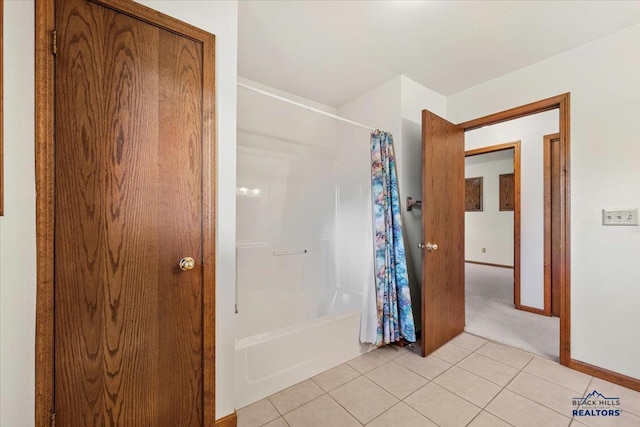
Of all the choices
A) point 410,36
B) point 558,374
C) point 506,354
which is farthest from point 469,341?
point 410,36

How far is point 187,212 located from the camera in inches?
48.1

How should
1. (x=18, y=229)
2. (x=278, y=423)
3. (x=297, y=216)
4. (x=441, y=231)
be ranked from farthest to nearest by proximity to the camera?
(x=297, y=216), (x=441, y=231), (x=278, y=423), (x=18, y=229)

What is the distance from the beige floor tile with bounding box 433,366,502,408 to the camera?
1.56 meters

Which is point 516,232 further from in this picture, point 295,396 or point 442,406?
point 295,396

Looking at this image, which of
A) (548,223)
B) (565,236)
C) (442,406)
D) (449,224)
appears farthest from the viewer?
(548,223)

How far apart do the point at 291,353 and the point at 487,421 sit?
113cm

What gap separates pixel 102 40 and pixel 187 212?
0.76 metres

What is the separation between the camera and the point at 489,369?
186 cm

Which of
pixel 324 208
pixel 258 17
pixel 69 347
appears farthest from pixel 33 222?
pixel 324 208

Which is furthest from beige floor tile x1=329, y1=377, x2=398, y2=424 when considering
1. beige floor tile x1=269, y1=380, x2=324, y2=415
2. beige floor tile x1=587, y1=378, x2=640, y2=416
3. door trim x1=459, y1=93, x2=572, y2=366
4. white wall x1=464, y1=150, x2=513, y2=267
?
white wall x1=464, y1=150, x2=513, y2=267

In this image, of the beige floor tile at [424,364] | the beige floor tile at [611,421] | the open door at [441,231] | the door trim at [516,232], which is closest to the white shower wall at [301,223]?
the beige floor tile at [424,364]

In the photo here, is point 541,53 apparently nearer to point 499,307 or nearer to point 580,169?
point 580,169

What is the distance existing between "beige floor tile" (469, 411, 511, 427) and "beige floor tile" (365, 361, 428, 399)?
35 cm

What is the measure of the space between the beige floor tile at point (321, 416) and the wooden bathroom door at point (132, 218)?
44cm
